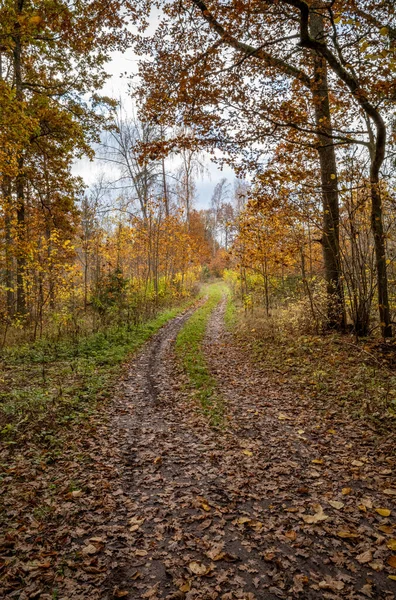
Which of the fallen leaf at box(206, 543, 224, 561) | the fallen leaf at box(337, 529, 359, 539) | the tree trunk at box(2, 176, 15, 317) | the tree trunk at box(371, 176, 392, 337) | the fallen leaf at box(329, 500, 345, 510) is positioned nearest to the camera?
the fallen leaf at box(206, 543, 224, 561)

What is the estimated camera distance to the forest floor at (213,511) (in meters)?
2.78

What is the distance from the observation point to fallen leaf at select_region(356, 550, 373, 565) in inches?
114

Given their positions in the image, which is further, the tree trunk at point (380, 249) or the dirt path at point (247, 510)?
the tree trunk at point (380, 249)

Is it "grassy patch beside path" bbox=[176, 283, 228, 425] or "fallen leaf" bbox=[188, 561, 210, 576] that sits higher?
"grassy patch beside path" bbox=[176, 283, 228, 425]

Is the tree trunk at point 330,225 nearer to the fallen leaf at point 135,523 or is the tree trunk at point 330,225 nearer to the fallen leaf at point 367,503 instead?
the fallen leaf at point 367,503

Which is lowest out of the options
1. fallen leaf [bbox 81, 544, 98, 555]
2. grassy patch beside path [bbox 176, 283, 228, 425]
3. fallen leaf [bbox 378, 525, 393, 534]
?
fallen leaf [bbox 81, 544, 98, 555]

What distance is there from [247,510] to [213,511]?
377 mm

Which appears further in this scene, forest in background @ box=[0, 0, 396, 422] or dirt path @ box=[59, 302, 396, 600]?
forest in background @ box=[0, 0, 396, 422]

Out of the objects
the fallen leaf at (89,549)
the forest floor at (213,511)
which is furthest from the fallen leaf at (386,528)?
the fallen leaf at (89,549)

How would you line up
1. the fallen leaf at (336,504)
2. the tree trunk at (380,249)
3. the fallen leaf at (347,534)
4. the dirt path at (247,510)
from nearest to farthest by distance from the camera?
the dirt path at (247,510) → the fallen leaf at (347,534) → the fallen leaf at (336,504) → the tree trunk at (380,249)

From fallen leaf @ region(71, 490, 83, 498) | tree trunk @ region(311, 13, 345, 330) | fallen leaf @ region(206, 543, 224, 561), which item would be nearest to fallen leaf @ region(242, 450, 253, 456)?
fallen leaf @ region(206, 543, 224, 561)

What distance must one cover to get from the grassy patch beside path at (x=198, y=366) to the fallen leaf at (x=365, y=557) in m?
3.07

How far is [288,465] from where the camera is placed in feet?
14.6

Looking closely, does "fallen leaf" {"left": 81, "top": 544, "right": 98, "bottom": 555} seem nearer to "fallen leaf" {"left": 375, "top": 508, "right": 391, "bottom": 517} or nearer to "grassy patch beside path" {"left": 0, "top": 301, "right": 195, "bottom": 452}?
"grassy patch beside path" {"left": 0, "top": 301, "right": 195, "bottom": 452}
